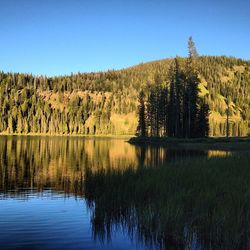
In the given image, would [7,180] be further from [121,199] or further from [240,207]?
[240,207]

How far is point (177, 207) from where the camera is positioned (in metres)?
14.4

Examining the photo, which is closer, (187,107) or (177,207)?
(177,207)

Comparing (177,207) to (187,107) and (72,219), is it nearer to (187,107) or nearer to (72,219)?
(72,219)

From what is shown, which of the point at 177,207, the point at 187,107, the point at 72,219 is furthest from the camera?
the point at 187,107

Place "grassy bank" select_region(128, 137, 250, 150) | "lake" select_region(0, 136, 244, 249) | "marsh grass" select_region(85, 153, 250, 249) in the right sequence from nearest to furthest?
1. "marsh grass" select_region(85, 153, 250, 249)
2. "lake" select_region(0, 136, 244, 249)
3. "grassy bank" select_region(128, 137, 250, 150)

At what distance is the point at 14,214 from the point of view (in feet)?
59.7

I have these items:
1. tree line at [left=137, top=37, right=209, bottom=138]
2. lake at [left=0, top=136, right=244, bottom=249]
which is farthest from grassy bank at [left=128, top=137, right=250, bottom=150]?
lake at [left=0, top=136, right=244, bottom=249]

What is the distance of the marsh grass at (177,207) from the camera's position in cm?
1262

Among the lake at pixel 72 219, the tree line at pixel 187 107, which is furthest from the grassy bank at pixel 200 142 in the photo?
the lake at pixel 72 219

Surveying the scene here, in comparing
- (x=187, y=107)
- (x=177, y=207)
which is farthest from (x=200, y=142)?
(x=177, y=207)

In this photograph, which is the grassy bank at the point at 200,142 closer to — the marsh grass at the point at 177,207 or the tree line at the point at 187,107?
the tree line at the point at 187,107

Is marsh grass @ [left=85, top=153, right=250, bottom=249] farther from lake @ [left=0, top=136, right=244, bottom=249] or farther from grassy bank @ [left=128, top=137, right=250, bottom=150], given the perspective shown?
grassy bank @ [left=128, top=137, right=250, bottom=150]

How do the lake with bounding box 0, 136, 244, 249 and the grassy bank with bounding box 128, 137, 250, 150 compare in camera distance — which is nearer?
the lake with bounding box 0, 136, 244, 249

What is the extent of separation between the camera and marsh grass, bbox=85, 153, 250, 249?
1262cm
